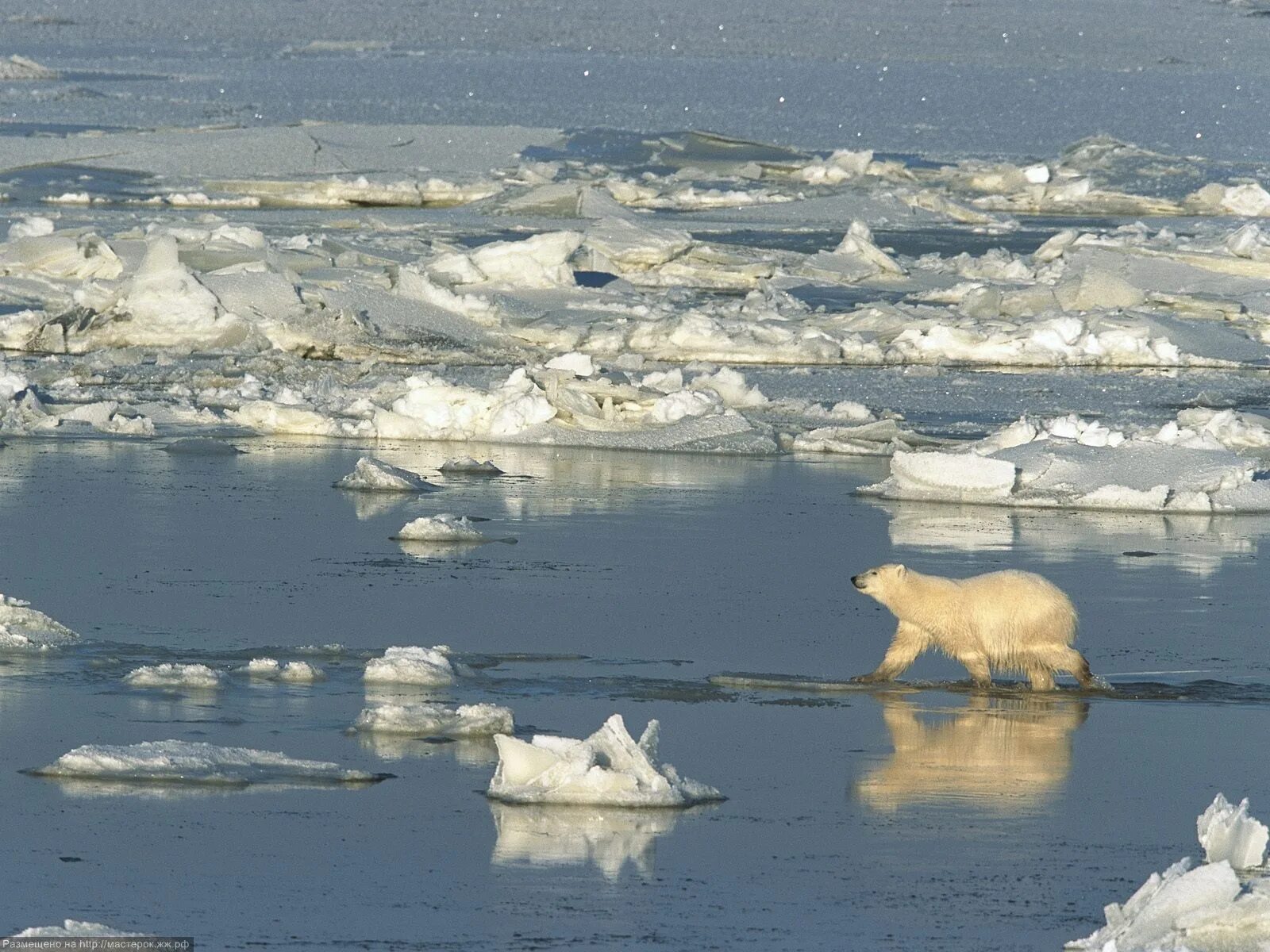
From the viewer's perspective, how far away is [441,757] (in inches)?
250

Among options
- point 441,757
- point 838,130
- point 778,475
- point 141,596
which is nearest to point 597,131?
point 838,130

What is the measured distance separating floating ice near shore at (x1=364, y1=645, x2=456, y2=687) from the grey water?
71mm

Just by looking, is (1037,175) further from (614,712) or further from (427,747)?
(427,747)

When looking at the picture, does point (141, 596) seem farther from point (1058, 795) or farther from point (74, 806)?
point (1058, 795)

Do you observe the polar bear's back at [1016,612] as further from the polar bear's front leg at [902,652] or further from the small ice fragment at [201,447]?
the small ice fragment at [201,447]

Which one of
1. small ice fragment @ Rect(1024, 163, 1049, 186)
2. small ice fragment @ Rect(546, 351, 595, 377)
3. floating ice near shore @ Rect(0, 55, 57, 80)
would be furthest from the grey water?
floating ice near shore @ Rect(0, 55, 57, 80)

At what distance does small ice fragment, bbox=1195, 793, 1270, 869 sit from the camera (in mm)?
5180

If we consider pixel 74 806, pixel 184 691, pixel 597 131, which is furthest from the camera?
pixel 597 131

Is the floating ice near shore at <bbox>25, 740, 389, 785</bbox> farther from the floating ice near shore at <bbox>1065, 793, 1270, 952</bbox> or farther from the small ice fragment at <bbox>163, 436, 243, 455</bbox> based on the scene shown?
the small ice fragment at <bbox>163, 436, 243, 455</bbox>

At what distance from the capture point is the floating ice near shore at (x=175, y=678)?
7148 mm

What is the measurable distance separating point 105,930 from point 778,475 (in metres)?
8.41

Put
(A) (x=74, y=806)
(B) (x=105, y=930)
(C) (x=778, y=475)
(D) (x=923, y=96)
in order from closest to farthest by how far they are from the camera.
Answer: (B) (x=105, y=930) → (A) (x=74, y=806) → (C) (x=778, y=475) → (D) (x=923, y=96)

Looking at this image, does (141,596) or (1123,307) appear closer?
(141,596)

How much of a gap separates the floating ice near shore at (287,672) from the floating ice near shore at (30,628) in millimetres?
780
